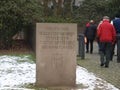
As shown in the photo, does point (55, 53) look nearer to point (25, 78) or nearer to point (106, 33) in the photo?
point (25, 78)

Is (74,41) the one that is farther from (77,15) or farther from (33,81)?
(77,15)

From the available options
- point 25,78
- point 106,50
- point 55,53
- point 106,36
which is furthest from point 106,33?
point 55,53

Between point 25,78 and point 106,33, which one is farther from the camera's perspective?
point 106,33

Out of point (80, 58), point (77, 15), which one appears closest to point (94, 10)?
point (77, 15)

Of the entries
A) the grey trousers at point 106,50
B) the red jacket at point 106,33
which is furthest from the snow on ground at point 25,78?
the red jacket at point 106,33

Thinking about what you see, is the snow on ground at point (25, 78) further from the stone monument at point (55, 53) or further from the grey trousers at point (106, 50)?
the grey trousers at point (106, 50)

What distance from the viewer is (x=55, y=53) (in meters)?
10.7

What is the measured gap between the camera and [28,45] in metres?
26.9

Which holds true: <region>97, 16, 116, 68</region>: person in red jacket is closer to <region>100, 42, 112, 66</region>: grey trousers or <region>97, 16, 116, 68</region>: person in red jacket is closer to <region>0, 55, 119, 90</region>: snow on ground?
<region>100, 42, 112, 66</region>: grey trousers

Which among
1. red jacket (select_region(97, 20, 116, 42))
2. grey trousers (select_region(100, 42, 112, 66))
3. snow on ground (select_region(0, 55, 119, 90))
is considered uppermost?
red jacket (select_region(97, 20, 116, 42))

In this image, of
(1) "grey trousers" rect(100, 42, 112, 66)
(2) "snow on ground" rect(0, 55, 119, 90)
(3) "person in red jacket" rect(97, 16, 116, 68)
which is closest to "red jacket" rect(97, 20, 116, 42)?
(3) "person in red jacket" rect(97, 16, 116, 68)

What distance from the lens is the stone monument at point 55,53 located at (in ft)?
34.6

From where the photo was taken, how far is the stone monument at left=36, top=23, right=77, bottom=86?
10.6 metres

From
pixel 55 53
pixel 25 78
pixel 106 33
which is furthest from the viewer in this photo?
pixel 106 33
